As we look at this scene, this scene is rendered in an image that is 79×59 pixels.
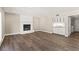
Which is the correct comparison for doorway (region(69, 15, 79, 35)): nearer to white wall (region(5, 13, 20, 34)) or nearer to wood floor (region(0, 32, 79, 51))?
wood floor (region(0, 32, 79, 51))

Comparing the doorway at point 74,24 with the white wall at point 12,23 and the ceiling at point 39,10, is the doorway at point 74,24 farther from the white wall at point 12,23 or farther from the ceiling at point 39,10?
the white wall at point 12,23

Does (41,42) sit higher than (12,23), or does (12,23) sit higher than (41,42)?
(12,23)

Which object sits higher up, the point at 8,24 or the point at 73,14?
the point at 73,14

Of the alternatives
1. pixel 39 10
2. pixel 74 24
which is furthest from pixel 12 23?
pixel 74 24

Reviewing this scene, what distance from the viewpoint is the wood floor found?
1266 millimetres

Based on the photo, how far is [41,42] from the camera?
1.33 m

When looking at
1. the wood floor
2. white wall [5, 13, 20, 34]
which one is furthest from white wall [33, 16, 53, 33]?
white wall [5, 13, 20, 34]

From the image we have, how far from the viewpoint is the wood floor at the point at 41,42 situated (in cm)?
127

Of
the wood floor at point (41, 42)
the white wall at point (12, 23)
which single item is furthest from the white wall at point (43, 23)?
Result: the white wall at point (12, 23)

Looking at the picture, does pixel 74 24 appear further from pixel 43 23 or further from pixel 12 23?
pixel 12 23
